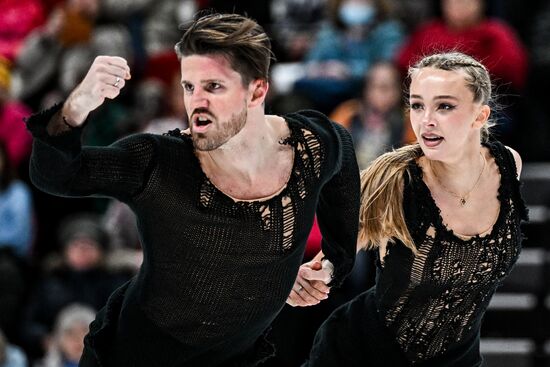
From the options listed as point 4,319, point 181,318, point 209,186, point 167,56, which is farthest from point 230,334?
point 167,56

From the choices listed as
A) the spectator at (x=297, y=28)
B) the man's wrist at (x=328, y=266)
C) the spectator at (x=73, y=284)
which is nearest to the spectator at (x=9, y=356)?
the spectator at (x=73, y=284)

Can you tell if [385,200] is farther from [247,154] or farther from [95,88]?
[95,88]

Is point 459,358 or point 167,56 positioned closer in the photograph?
point 459,358

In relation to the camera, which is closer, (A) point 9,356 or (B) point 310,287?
(B) point 310,287

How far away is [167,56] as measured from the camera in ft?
29.7

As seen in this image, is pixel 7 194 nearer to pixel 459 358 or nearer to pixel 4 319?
pixel 4 319

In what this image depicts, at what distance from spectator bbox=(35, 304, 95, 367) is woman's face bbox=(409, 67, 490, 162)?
3.21 metres

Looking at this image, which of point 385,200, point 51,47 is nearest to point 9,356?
point 51,47

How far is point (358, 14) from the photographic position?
8625 millimetres

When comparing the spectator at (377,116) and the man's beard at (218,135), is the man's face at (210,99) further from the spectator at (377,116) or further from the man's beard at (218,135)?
the spectator at (377,116)

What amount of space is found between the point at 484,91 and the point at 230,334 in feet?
4.36

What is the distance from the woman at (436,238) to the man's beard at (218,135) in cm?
79

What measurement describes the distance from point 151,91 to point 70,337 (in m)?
2.05

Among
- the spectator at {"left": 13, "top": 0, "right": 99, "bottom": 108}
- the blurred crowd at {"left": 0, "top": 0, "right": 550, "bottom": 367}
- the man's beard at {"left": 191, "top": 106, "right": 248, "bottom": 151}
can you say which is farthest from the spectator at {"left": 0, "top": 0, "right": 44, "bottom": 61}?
the man's beard at {"left": 191, "top": 106, "right": 248, "bottom": 151}
